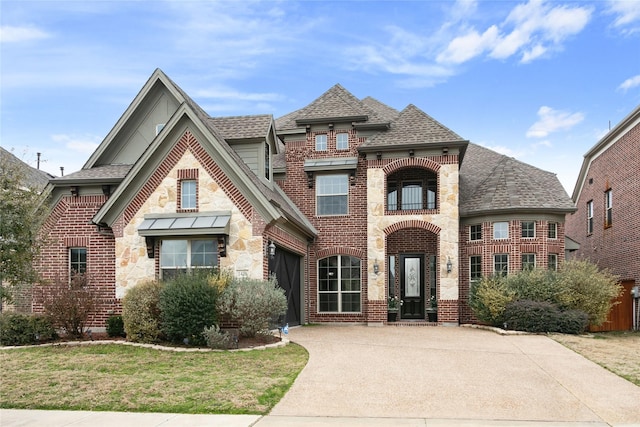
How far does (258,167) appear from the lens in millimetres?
18047

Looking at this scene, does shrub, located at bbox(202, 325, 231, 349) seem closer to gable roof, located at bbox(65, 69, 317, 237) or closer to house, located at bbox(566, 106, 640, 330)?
gable roof, located at bbox(65, 69, 317, 237)

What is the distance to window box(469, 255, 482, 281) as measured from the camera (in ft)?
66.4

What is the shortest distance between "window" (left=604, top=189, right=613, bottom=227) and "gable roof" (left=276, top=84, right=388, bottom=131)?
1006cm

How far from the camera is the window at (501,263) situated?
19.7 m

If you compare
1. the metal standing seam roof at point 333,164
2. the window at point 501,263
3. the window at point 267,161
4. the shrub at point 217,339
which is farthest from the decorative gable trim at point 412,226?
the shrub at point 217,339

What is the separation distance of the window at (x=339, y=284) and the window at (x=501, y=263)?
493 cm

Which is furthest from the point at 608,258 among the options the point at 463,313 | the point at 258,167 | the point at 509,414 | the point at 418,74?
the point at 509,414

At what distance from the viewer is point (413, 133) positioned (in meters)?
20.3

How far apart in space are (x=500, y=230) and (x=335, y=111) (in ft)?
24.7

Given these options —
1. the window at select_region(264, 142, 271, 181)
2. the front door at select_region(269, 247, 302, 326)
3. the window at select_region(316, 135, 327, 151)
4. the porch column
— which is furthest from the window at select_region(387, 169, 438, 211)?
the window at select_region(264, 142, 271, 181)

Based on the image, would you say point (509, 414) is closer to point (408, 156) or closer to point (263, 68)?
point (263, 68)

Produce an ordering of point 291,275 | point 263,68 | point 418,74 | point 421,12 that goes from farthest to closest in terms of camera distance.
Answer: point 291,275
point 418,74
point 263,68
point 421,12

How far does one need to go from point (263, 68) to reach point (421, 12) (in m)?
5.28

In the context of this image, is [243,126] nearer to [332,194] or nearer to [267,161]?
[267,161]
